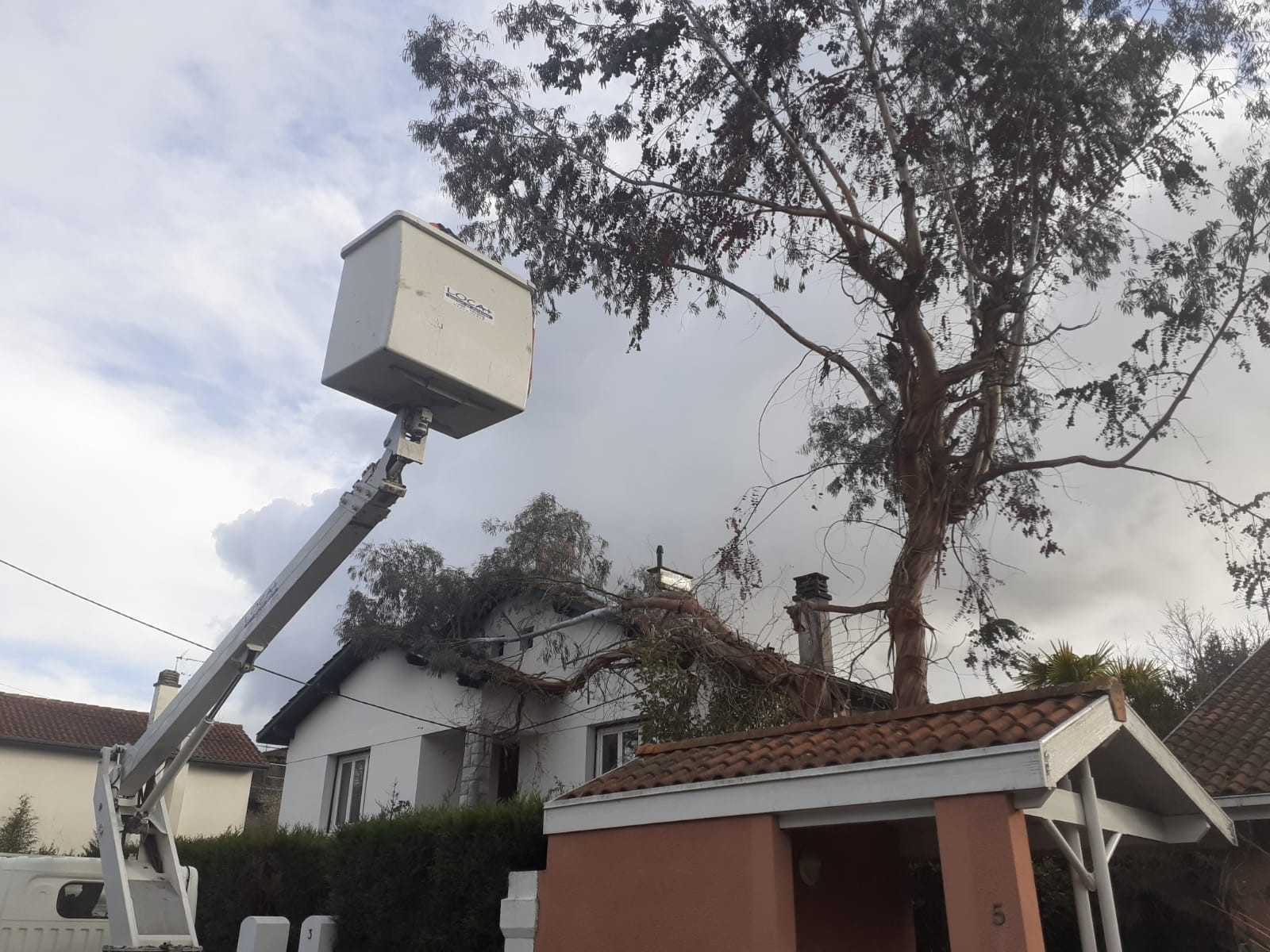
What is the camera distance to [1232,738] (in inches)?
460

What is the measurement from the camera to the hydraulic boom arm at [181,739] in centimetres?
818

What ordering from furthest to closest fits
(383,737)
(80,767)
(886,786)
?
(80,767), (383,737), (886,786)

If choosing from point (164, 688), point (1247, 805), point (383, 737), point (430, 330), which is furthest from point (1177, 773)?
point (164, 688)

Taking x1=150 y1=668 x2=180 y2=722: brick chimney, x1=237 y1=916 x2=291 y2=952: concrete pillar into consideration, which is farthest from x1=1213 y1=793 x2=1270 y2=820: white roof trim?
x1=150 y1=668 x2=180 y2=722: brick chimney

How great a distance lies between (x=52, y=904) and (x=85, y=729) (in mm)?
20368

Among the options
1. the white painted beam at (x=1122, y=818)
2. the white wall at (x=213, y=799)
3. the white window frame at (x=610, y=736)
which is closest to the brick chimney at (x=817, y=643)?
the white window frame at (x=610, y=736)

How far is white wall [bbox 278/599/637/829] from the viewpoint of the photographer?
16656 mm

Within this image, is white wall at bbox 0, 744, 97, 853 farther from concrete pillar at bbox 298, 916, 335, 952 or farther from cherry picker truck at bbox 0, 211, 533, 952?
cherry picker truck at bbox 0, 211, 533, 952

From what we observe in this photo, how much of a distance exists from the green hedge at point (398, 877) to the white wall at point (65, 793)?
1456 cm

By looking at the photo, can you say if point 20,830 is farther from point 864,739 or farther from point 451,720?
point 864,739

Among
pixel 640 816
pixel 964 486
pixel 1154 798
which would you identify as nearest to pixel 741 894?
pixel 640 816

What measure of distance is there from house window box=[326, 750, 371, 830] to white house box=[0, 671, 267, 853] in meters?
5.51

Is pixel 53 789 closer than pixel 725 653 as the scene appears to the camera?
No

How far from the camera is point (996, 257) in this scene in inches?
591
